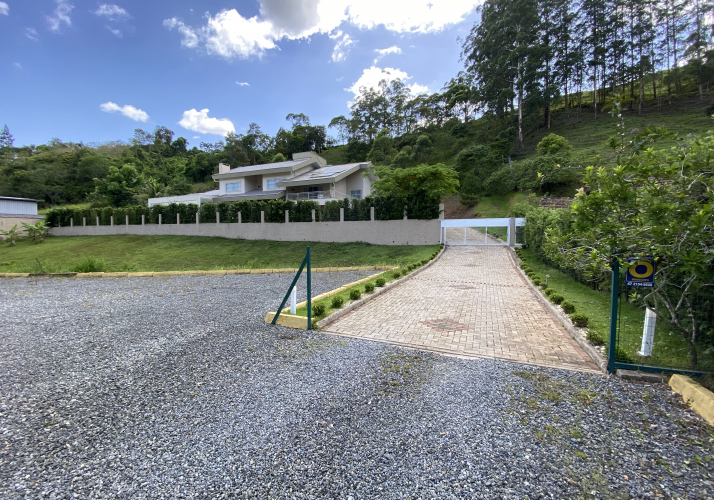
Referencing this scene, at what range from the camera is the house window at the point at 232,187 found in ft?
109

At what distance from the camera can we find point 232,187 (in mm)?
33469

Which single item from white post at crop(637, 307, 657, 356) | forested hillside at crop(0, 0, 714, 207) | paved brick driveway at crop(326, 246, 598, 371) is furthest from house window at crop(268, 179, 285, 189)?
white post at crop(637, 307, 657, 356)

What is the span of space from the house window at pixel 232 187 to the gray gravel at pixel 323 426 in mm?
30584

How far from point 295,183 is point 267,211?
250 inches

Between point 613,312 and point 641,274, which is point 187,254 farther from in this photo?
point 641,274

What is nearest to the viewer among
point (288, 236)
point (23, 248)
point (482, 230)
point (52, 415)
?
point (52, 415)

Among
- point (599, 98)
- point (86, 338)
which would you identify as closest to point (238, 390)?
point (86, 338)

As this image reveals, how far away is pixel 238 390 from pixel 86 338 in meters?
3.52

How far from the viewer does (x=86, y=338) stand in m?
4.98

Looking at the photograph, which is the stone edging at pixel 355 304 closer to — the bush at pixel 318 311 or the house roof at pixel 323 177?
the bush at pixel 318 311

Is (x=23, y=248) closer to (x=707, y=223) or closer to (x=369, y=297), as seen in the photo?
(x=369, y=297)

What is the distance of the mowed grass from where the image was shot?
15734 millimetres

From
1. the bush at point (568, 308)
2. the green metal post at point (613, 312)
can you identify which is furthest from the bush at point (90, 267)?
the green metal post at point (613, 312)

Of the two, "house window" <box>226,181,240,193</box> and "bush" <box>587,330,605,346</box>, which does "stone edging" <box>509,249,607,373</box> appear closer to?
"bush" <box>587,330,605,346</box>
